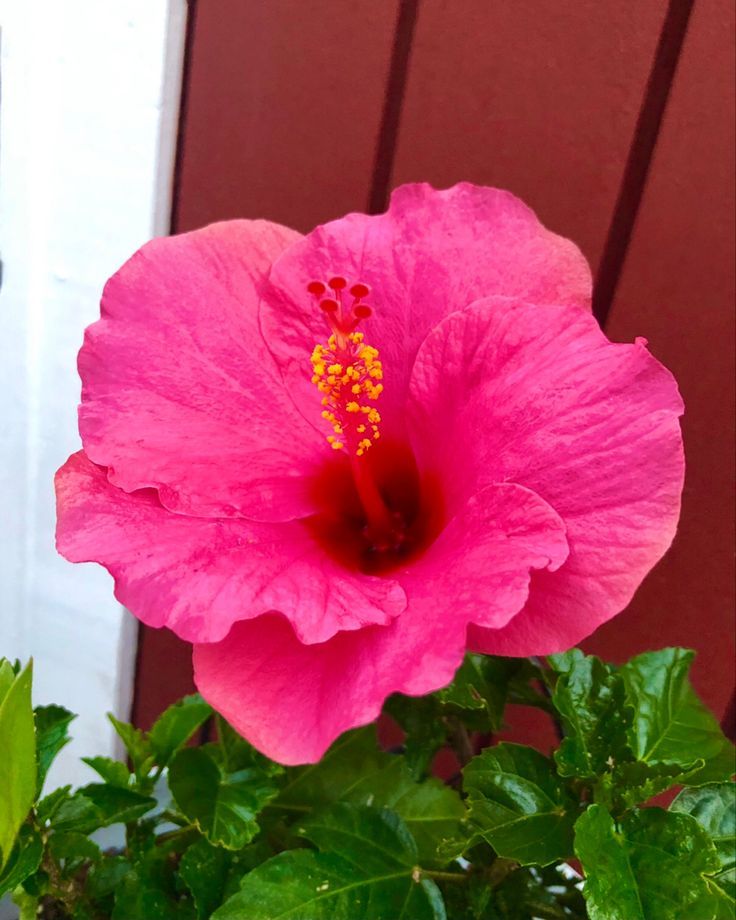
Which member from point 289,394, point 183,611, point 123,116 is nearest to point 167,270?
point 289,394

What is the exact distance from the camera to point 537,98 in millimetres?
797

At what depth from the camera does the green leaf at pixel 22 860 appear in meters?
0.54

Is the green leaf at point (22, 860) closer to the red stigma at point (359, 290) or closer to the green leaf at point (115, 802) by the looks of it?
the green leaf at point (115, 802)

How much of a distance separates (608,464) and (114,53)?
0.72 m

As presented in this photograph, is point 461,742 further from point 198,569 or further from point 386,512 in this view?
point 198,569

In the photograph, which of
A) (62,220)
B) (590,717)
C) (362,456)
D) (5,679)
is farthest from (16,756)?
(62,220)

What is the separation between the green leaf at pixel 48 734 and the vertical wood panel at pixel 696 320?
0.64 metres

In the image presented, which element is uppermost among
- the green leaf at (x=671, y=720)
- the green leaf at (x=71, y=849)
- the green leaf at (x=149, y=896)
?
the green leaf at (x=671, y=720)

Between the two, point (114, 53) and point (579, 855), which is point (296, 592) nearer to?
point (579, 855)

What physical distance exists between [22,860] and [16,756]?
0.38ft

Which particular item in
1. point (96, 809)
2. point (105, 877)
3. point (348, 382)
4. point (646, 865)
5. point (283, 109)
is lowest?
point (105, 877)

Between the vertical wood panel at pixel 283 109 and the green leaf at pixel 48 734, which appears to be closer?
the green leaf at pixel 48 734

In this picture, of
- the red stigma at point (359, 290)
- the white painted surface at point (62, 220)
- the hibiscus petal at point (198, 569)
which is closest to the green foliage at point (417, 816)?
the hibiscus petal at point (198, 569)

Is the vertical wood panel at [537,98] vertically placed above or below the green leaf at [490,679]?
above
